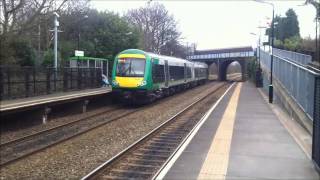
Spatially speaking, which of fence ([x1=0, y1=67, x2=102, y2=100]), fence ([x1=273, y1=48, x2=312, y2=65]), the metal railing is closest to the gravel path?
the metal railing

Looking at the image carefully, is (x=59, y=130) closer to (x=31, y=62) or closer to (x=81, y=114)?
(x=81, y=114)

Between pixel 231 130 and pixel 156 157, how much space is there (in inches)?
196

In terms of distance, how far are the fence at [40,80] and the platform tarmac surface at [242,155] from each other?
358 inches

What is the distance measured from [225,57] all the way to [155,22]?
4146cm

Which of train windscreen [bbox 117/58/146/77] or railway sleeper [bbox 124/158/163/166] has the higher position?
train windscreen [bbox 117/58/146/77]

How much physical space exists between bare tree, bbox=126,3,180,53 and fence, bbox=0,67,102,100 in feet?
142

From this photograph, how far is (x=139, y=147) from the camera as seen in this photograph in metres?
13.9

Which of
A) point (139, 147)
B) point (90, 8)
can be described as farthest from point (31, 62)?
point (139, 147)

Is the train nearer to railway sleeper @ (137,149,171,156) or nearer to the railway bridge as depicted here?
railway sleeper @ (137,149,171,156)

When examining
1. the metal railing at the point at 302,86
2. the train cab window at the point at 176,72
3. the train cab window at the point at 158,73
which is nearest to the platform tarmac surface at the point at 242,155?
the metal railing at the point at 302,86

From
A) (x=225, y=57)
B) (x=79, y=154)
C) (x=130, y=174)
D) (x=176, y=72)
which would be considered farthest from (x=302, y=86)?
(x=225, y=57)

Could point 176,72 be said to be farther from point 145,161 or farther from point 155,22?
point 155,22

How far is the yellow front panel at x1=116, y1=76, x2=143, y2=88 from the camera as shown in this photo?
2739cm

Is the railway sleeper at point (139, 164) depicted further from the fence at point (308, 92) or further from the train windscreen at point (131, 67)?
the train windscreen at point (131, 67)
